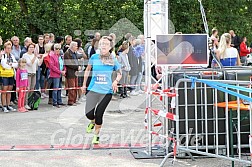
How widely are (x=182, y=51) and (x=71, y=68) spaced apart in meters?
7.20

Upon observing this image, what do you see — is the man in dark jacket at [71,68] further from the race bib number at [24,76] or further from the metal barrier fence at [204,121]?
the metal barrier fence at [204,121]

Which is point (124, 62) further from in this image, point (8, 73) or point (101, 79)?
point (101, 79)

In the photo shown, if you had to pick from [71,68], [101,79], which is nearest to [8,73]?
[71,68]

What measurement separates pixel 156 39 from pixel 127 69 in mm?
8863

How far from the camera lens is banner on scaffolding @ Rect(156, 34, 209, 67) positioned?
24.3ft

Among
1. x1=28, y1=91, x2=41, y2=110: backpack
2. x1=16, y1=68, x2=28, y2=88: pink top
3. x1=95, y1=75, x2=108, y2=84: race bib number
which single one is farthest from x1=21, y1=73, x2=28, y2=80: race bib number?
x1=95, y1=75, x2=108, y2=84: race bib number

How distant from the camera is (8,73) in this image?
503 inches

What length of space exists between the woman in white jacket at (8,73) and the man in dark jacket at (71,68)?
1.67 m

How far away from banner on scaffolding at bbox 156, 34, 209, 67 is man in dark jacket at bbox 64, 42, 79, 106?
6900 millimetres

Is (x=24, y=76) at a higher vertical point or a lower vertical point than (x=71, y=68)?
lower

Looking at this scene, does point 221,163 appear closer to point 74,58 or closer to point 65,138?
point 65,138

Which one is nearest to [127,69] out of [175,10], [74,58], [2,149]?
[74,58]

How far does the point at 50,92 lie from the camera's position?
1405 centimetres

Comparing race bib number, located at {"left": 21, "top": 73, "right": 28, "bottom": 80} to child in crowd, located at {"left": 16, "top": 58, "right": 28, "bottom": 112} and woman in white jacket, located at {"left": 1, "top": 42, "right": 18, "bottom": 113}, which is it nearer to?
child in crowd, located at {"left": 16, "top": 58, "right": 28, "bottom": 112}
